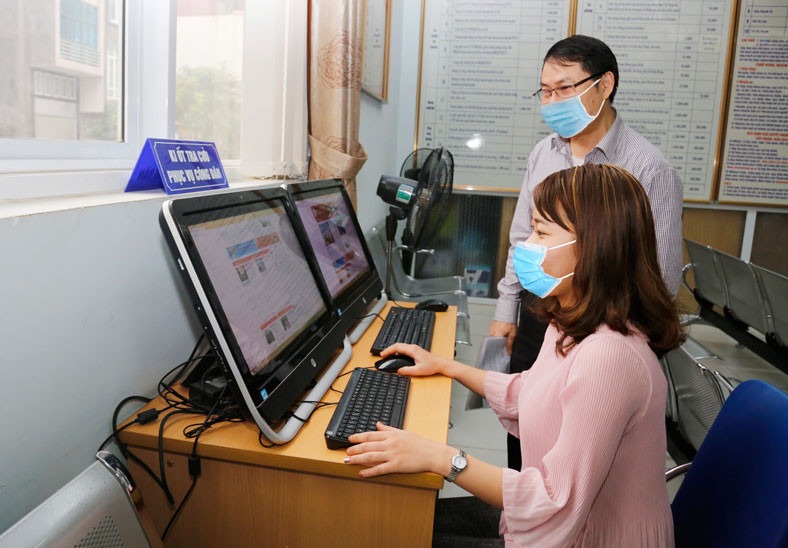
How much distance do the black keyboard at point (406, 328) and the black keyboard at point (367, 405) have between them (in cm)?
22

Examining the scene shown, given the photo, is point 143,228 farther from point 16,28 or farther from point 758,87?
point 758,87

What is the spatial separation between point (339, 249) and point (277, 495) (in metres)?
0.86

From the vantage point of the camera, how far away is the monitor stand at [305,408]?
91cm

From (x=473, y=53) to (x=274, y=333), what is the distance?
11.5 feet

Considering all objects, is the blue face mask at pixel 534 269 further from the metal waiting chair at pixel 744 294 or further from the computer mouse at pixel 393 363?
the metal waiting chair at pixel 744 294

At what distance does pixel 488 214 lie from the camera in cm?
427

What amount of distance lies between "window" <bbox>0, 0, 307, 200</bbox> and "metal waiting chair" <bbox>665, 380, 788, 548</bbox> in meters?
1.23

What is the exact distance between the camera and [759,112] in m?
3.88

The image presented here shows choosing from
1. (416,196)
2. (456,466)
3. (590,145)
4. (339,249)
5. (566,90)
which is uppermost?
(566,90)

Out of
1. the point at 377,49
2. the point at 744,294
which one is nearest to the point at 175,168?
the point at 377,49

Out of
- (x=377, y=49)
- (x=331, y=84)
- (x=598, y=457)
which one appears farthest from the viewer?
(x=377, y=49)

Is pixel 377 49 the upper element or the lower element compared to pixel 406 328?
upper

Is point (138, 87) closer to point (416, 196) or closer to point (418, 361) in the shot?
point (418, 361)

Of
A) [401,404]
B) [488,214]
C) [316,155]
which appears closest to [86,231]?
[401,404]
